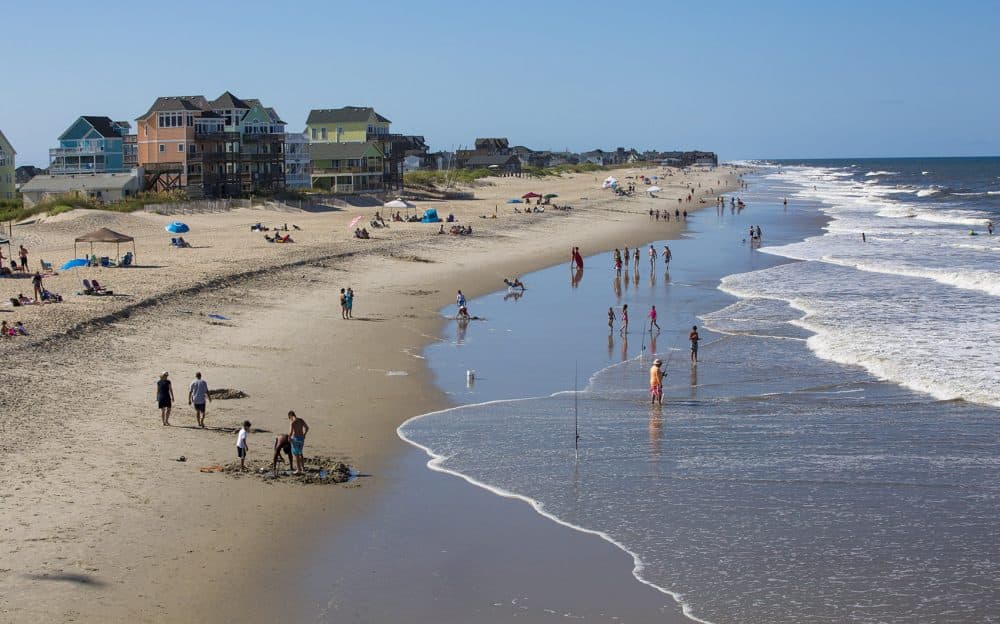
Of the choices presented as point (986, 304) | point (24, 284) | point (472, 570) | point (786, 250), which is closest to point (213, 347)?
point (24, 284)

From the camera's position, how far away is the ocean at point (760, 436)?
13.2 metres

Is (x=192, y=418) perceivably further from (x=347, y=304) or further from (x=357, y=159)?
(x=357, y=159)

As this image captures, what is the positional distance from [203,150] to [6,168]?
16.0 metres

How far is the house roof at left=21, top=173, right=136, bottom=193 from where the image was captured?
65.2 metres

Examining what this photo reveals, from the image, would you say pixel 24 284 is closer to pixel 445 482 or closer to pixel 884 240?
pixel 445 482

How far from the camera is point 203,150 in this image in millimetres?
70688

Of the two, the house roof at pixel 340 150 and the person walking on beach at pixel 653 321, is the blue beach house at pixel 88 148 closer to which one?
the house roof at pixel 340 150

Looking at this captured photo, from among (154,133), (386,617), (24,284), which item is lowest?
(386,617)

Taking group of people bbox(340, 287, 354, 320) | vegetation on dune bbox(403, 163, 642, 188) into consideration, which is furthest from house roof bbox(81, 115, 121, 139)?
group of people bbox(340, 287, 354, 320)

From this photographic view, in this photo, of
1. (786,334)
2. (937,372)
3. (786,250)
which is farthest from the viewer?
(786,250)

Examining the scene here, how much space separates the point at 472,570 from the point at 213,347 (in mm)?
14135

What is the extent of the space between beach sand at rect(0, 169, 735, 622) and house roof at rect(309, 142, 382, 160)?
42890mm

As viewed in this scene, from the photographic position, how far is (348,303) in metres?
31.0

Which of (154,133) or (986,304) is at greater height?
(154,133)
